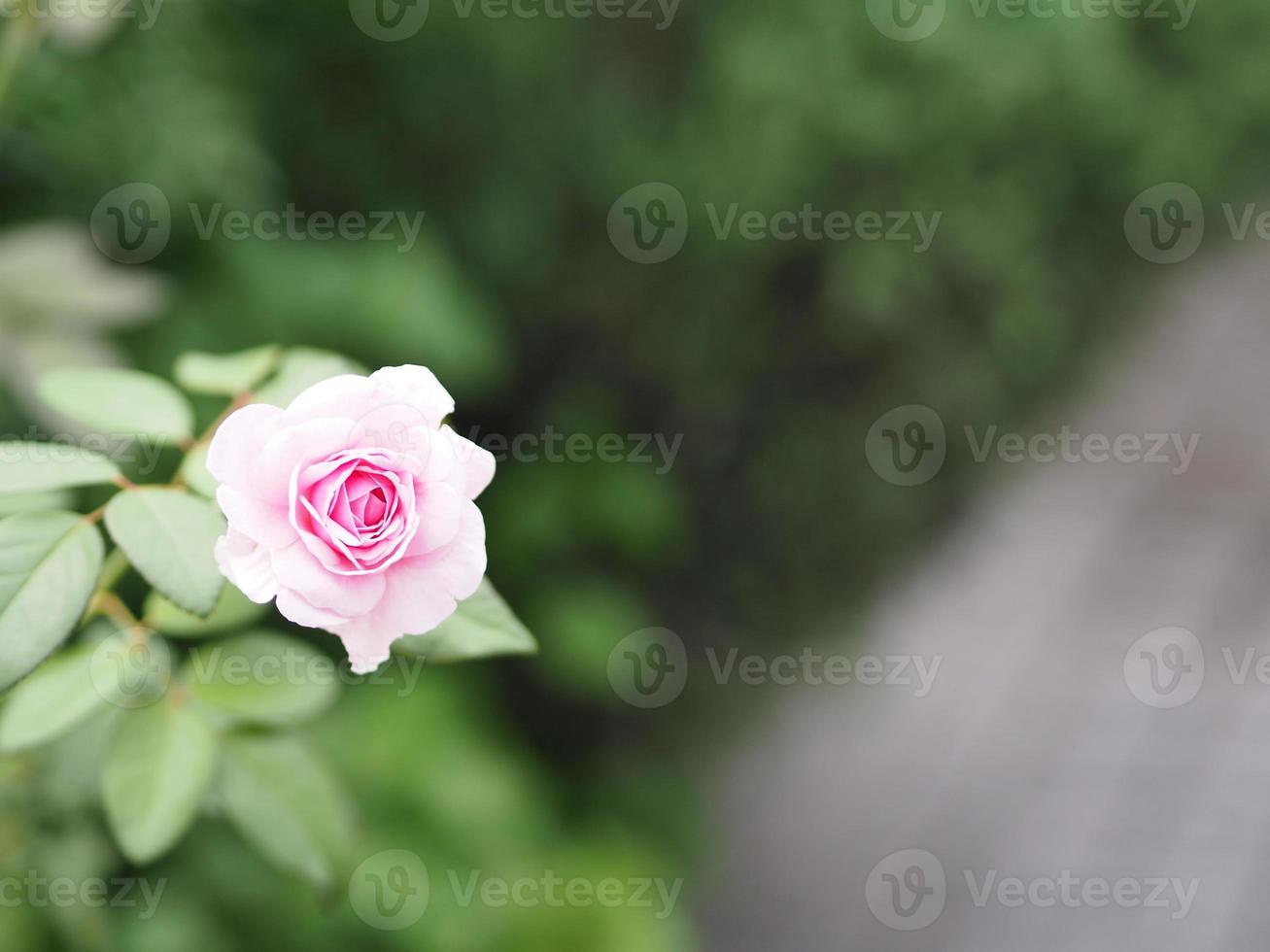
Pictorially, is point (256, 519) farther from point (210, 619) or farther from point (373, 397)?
point (210, 619)

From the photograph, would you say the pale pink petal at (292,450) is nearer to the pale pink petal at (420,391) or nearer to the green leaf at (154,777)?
the pale pink petal at (420,391)

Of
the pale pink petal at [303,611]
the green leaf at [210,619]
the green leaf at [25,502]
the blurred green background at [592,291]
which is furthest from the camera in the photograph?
the blurred green background at [592,291]

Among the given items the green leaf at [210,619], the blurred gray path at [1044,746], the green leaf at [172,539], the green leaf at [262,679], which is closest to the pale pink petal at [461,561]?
the green leaf at [172,539]

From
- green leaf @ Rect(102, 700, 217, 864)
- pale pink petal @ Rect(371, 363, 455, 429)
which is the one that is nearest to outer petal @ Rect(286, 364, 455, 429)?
pale pink petal @ Rect(371, 363, 455, 429)

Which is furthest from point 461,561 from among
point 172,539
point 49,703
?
point 49,703

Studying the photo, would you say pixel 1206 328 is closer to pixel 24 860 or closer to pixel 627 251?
pixel 627 251

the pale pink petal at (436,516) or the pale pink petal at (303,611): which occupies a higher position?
the pale pink petal at (436,516)

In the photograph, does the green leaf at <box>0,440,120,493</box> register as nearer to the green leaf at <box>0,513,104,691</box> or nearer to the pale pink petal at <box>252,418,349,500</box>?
the green leaf at <box>0,513,104,691</box>

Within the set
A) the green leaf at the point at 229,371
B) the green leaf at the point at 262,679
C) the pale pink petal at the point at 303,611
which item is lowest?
the pale pink petal at the point at 303,611
